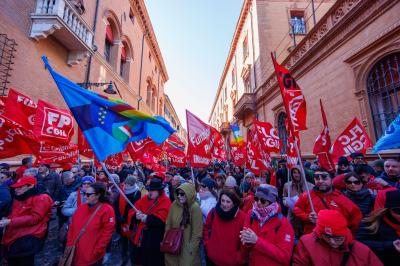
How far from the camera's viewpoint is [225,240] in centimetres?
228

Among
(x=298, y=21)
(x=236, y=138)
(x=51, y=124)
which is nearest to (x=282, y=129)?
(x=236, y=138)

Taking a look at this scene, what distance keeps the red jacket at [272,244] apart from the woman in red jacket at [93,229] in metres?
1.65

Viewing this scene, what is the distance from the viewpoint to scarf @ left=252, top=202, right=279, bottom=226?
6.89 feet

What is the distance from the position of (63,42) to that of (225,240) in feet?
33.2

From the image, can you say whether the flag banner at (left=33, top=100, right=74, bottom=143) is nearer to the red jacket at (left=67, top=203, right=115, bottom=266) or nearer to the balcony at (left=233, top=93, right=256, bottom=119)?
the red jacket at (left=67, top=203, right=115, bottom=266)

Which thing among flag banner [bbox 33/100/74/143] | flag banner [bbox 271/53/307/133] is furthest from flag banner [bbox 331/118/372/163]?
flag banner [bbox 33/100/74/143]

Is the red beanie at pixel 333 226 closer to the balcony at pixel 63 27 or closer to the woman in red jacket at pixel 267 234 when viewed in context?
the woman in red jacket at pixel 267 234

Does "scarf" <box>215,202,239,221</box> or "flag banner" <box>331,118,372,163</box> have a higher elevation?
"flag banner" <box>331,118,372,163</box>

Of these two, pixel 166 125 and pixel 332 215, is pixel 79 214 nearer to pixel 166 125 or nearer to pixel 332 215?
pixel 166 125

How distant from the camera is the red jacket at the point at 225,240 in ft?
7.32

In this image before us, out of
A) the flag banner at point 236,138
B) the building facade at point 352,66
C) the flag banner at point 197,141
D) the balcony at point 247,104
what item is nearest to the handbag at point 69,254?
the flag banner at point 197,141

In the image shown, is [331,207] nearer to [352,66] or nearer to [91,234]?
[91,234]

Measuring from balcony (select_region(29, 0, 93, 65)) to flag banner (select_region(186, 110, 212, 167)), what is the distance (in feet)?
21.3

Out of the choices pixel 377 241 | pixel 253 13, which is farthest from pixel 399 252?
pixel 253 13
